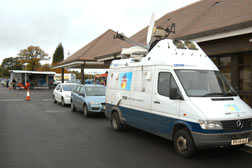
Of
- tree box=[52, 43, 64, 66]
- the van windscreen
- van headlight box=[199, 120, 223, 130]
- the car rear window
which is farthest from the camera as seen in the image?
tree box=[52, 43, 64, 66]

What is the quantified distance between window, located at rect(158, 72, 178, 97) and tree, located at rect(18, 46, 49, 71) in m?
75.6

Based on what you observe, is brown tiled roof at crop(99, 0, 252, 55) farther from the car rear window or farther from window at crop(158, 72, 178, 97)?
the car rear window

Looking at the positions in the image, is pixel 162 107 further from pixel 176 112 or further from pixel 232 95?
pixel 232 95

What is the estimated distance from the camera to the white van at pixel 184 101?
16.4 feet

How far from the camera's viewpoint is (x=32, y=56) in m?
78.4

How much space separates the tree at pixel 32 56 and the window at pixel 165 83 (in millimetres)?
75611

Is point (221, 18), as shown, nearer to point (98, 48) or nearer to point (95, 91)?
point (95, 91)

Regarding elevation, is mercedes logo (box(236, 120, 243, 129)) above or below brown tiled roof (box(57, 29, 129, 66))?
below

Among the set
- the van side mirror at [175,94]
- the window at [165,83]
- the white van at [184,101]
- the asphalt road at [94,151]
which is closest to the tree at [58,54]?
the asphalt road at [94,151]

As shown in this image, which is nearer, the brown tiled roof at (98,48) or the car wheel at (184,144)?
the car wheel at (184,144)

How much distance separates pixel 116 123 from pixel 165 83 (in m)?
2.93

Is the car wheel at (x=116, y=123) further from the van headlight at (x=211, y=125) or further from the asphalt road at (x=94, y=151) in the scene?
the van headlight at (x=211, y=125)

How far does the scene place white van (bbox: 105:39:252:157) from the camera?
5012 millimetres

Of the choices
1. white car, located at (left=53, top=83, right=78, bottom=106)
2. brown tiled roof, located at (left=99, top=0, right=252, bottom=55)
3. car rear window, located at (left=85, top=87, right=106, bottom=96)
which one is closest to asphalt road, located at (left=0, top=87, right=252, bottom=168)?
car rear window, located at (left=85, top=87, right=106, bottom=96)
